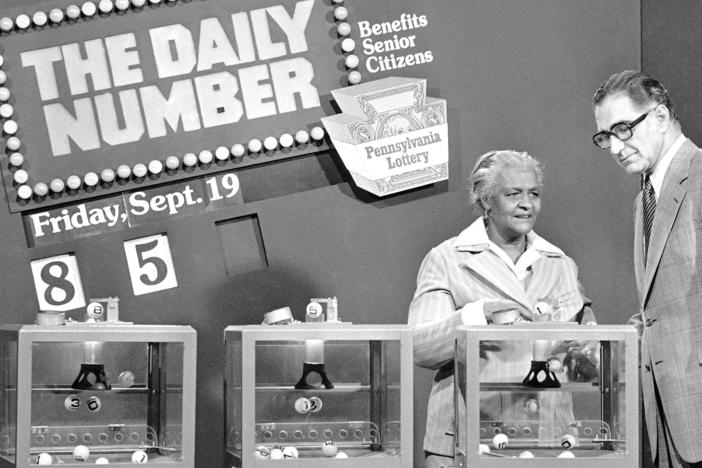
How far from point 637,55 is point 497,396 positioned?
2.21 meters

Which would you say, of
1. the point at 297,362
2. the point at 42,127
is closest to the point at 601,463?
the point at 297,362

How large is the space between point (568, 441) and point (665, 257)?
2.07ft

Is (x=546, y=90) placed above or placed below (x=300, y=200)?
above

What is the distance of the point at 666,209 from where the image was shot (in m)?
3.47

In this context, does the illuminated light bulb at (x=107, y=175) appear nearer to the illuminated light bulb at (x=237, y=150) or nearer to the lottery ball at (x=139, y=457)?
the illuminated light bulb at (x=237, y=150)

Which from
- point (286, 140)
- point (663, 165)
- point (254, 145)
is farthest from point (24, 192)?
point (663, 165)

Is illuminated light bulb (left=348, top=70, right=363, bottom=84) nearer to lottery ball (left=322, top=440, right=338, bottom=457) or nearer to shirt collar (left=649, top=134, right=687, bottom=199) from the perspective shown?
shirt collar (left=649, top=134, right=687, bottom=199)

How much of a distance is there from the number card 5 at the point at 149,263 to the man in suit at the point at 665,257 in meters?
1.90

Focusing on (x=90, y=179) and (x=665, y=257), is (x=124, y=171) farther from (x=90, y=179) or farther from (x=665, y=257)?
(x=665, y=257)

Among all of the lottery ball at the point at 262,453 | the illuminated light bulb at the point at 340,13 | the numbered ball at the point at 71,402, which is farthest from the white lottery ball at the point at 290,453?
the illuminated light bulb at the point at 340,13

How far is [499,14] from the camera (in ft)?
16.3

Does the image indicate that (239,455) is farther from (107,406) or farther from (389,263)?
(389,263)

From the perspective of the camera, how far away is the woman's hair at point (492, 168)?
13.8 ft

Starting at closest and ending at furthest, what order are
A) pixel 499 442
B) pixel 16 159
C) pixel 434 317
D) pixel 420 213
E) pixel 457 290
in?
pixel 499 442 < pixel 434 317 < pixel 457 290 < pixel 16 159 < pixel 420 213
